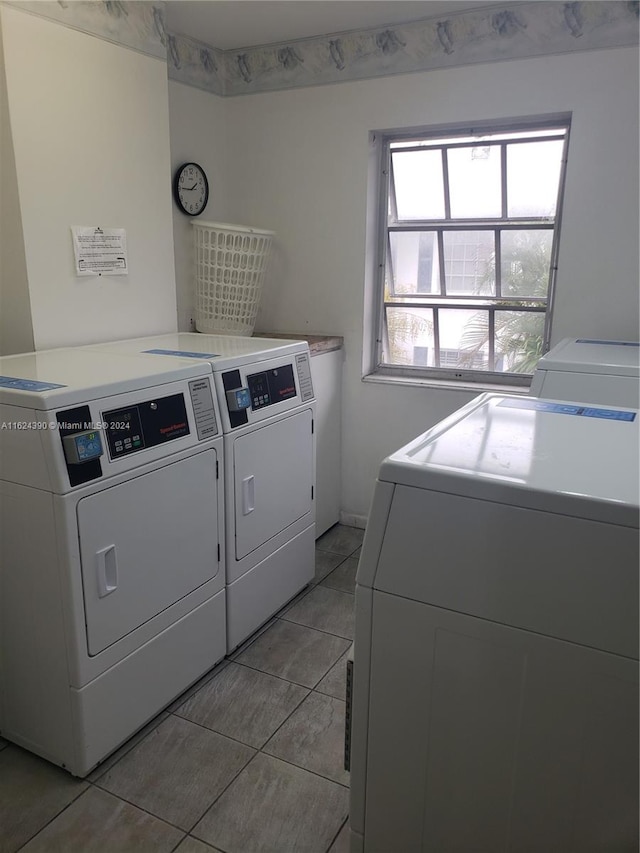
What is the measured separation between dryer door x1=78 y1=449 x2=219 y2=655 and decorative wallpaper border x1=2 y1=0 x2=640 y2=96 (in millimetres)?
1769

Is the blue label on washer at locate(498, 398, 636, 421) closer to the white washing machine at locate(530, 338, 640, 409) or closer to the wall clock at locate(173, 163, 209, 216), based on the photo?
the white washing machine at locate(530, 338, 640, 409)

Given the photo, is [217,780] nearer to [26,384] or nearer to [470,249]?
[26,384]

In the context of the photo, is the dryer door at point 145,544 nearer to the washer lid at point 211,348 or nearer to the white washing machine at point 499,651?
the washer lid at point 211,348

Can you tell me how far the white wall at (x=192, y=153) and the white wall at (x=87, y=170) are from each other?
343 millimetres

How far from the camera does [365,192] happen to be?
10.6 ft

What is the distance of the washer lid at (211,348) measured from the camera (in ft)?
7.59

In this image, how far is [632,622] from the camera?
0.90 meters

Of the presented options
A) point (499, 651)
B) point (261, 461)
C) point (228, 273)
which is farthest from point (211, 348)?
point (499, 651)

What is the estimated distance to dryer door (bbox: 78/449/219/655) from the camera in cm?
177

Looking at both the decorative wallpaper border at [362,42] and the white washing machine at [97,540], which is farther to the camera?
the decorative wallpaper border at [362,42]

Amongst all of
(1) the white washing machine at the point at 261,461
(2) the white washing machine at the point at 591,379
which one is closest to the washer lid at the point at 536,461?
(2) the white washing machine at the point at 591,379

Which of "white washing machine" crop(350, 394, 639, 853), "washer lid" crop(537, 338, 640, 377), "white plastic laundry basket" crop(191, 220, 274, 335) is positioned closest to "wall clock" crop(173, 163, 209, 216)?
"white plastic laundry basket" crop(191, 220, 274, 335)

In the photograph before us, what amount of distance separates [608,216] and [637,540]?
7.68 ft

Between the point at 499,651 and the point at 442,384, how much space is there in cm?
238
